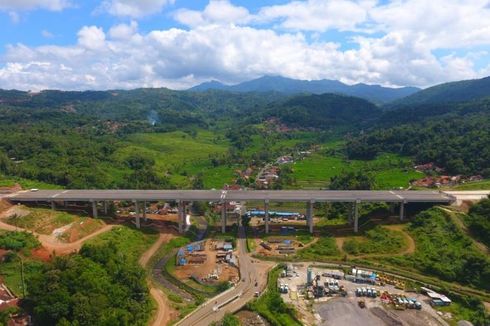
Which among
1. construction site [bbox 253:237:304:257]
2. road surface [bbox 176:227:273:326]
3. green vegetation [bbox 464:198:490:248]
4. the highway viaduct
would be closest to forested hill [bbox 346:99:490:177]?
green vegetation [bbox 464:198:490:248]

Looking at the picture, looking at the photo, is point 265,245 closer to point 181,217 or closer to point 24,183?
point 181,217

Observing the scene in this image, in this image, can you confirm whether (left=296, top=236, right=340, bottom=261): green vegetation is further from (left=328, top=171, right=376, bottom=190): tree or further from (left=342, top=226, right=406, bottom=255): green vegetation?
(left=328, top=171, right=376, bottom=190): tree

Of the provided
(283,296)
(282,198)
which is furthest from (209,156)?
(283,296)

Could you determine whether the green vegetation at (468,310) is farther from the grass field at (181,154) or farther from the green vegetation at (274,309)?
the grass field at (181,154)

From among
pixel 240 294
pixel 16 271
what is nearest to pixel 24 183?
pixel 16 271

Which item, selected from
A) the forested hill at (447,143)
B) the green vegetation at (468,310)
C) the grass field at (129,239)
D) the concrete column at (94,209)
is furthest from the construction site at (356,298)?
the forested hill at (447,143)
